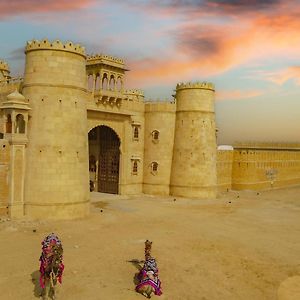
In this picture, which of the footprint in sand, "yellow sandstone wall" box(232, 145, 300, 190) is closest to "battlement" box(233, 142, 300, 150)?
"yellow sandstone wall" box(232, 145, 300, 190)

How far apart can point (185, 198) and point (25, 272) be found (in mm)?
21899

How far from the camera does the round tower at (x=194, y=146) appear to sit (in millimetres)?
35094

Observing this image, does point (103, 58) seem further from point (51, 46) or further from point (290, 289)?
point (290, 289)

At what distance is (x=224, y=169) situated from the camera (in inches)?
1672

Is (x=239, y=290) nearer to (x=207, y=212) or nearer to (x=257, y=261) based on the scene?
(x=257, y=261)

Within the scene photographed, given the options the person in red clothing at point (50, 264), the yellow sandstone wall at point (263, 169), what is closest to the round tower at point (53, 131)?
the person in red clothing at point (50, 264)

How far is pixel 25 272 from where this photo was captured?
1403 cm

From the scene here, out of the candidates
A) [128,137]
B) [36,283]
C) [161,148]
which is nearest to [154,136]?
[161,148]

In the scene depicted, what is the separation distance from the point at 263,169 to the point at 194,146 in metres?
14.4

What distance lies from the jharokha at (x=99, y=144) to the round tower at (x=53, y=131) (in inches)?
2.3

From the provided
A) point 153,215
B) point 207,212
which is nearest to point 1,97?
point 153,215

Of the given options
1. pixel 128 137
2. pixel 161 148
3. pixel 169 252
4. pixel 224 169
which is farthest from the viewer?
pixel 224 169

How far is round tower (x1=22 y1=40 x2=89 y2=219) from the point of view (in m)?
23.0

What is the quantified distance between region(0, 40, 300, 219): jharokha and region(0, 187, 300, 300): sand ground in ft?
8.32
